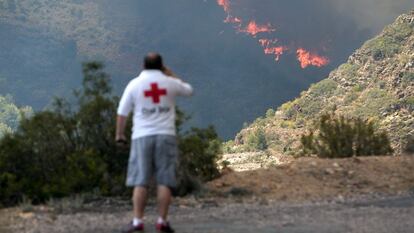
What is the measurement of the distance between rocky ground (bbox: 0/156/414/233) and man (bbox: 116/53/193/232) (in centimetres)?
63

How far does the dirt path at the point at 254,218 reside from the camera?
351 inches

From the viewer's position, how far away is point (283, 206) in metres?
11.2

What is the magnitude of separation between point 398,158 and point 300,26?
15043cm

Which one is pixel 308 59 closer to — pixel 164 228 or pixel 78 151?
pixel 78 151

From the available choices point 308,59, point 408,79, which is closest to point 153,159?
point 408,79

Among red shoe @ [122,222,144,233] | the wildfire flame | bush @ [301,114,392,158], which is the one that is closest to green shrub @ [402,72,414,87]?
bush @ [301,114,392,158]

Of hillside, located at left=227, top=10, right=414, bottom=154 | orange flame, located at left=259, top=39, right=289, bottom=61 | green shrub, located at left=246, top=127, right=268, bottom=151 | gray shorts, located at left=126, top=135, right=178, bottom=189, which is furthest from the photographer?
orange flame, located at left=259, top=39, right=289, bottom=61

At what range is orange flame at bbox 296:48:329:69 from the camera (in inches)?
6486

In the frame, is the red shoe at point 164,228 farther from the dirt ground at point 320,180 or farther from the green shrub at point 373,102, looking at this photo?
the green shrub at point 373,102

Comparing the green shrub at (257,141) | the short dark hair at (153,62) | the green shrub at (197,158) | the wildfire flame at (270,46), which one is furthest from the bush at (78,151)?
the wildfire flame at (270,46)

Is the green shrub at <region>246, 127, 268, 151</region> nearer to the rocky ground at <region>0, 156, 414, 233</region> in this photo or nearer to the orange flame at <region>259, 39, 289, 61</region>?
the orange flame at <region>259, 39, 289, 61</region>

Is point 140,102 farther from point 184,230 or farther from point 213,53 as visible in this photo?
point 213,53

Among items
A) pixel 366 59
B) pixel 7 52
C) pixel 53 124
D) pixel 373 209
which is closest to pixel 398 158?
pixel 373 209

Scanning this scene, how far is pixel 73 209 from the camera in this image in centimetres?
1061
